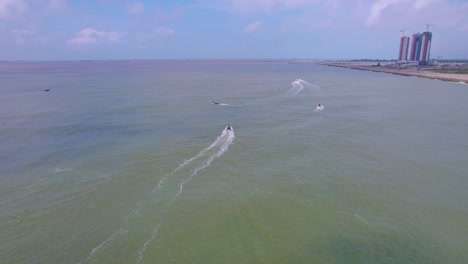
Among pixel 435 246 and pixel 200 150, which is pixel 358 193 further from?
pixel 200 150

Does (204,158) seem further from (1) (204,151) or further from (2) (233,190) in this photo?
(2) (233,190)

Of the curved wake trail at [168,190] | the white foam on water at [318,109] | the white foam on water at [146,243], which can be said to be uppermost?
the white foam on water at [318,109]

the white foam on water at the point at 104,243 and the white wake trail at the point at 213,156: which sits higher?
the white wake trail at the point at 213,156

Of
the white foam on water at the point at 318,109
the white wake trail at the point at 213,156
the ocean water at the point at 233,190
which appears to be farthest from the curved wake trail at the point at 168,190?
the white foam on water at the point at 318,109

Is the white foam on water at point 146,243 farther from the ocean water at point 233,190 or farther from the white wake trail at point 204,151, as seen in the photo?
the white wake trail at point 204,151

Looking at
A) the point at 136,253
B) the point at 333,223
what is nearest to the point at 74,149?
the point at 136,253

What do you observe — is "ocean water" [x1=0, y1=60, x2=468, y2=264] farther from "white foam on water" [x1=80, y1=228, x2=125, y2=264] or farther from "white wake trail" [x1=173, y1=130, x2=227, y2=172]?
"white wake trail" [x1=173, y1=130, x2=227, y2=172]
